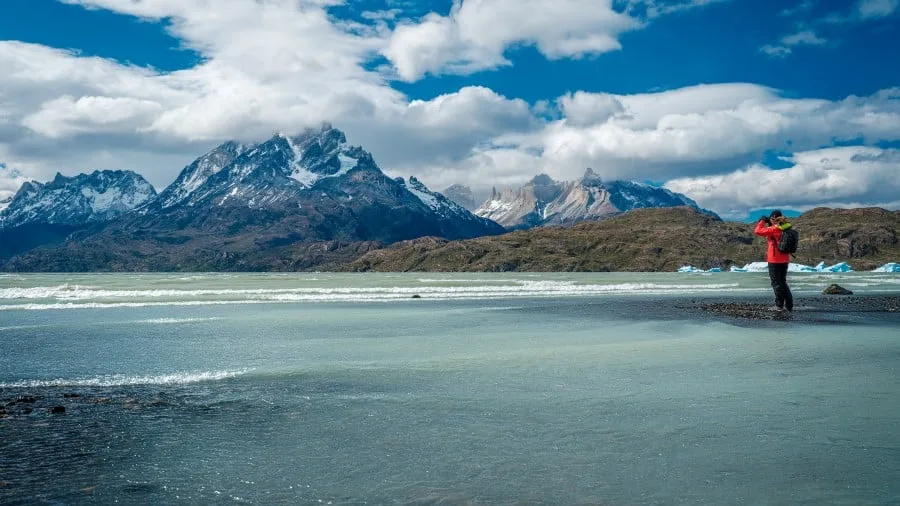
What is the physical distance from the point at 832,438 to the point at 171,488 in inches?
381

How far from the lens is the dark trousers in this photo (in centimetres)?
2932

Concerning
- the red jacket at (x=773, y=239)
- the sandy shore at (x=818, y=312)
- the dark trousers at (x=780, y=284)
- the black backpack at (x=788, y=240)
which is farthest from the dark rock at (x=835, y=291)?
the black backpack at (x=788, y=240)

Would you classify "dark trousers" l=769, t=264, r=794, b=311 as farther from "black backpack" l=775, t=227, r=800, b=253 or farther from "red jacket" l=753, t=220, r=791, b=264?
"black backpack" l=775, t=227, r=800, b=253

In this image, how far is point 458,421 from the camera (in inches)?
427

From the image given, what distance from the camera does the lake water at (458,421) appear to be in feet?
25.8

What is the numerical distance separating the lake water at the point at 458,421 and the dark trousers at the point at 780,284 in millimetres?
7669

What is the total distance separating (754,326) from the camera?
25.3m

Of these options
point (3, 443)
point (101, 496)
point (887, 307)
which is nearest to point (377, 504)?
point (101, 496)

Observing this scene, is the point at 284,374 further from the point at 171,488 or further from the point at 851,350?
the point at 851,350

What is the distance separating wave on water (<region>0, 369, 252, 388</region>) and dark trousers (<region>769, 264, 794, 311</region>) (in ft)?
81.3

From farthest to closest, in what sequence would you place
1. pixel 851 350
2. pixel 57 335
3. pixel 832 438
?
pixel 57 335
pixel 851 350
pixel 832 438

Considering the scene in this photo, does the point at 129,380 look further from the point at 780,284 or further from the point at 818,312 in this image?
the point at 818,312

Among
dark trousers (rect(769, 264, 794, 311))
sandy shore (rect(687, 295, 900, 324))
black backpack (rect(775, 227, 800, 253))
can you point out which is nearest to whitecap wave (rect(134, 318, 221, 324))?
sandy shore (rect(687, 295, 900, 324))

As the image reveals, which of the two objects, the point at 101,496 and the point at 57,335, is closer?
the point at 101,496
